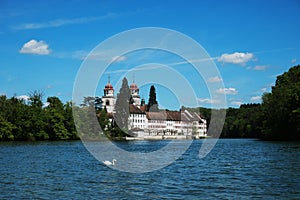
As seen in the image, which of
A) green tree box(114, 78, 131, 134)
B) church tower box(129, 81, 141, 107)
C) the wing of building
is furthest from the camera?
church tower box(129, 81, 141, 107)

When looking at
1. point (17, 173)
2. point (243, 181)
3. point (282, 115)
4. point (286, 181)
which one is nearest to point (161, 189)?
point (243, 181)

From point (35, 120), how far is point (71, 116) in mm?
10994

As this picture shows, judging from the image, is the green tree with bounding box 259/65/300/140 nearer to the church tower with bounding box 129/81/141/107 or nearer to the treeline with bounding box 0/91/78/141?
the treeline with bounding box 0/91/78/141

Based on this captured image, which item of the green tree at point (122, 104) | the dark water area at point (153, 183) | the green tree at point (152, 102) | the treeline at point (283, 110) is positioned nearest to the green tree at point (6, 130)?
the green tree at point (122, 104)

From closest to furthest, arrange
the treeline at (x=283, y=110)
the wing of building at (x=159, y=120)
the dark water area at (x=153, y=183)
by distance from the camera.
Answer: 1. the dark water area at (x=153, y=183)
2. the treeline at (x=283, y=110)
3. the wing of building at (x=159, y=120)

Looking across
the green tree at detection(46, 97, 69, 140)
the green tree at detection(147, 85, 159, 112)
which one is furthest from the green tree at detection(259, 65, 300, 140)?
the green tree at detection(147, 85, 159, 112)

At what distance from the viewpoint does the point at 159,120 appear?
6934 inches

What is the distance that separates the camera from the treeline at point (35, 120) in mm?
101000

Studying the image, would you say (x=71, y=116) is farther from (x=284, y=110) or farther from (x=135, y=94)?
(x=135, y=94)

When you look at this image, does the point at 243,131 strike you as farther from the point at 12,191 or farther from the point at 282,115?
the point at 12,191

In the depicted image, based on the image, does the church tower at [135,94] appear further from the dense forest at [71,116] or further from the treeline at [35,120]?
the treeline at [35,120]

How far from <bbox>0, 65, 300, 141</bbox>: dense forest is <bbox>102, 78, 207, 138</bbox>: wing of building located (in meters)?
30.2

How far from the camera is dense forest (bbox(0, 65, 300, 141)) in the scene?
81750 mm

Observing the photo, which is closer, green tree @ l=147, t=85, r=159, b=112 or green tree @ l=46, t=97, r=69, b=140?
green tree @ l=46, t=97, r=69, b=140
